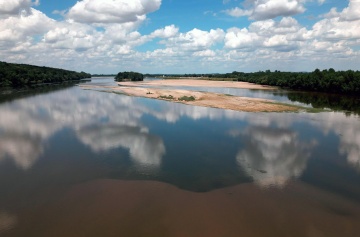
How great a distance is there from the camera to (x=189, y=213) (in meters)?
13.4

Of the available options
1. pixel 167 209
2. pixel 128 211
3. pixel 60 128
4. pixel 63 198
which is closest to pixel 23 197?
pixel 63 198

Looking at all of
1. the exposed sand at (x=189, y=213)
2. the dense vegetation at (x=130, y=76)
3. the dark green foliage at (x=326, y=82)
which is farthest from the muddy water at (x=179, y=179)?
the dense vegetation at (x=130, y=76)

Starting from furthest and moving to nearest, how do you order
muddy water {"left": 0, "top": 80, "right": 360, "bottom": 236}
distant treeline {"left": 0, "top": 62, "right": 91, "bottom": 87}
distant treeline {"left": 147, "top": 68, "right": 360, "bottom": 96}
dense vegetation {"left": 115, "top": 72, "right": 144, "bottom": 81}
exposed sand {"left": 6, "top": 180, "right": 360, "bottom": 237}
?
dense vegetation {"left": 115, "top": 72, "right": 144, "bottom": 81}
distant treeline {"left": 0, "top": 62, "right": 91, "bottom": 87}
distant treeline {"left": 147, "top": 68, "right": 360, "bottom": 96}
muddy water {"left": 0, "top": 80, "right": 360, "bottom": 236}
exposed sand {"left": 6, "top": 180, "right": 360, "bottom": 237}

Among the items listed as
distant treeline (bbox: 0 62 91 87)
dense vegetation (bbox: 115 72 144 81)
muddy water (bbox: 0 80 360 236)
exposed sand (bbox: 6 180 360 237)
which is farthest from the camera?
dense vegetation (bbox: 115 72 144 81)

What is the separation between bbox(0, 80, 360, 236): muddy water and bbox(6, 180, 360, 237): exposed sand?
47 millimetres

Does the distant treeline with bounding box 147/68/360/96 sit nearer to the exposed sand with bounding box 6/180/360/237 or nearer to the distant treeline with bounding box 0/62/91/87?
the exposed sand with bounding box 6/180/360/237

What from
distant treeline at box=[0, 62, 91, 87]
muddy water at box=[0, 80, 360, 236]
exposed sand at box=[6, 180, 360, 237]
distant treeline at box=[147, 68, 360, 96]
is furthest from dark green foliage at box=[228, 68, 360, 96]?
distant treeline at box=[0, 62, 91, 87]

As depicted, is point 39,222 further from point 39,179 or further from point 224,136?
point 224,136

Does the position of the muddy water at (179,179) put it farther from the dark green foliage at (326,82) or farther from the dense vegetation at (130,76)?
the dense vegetation at (130,76)

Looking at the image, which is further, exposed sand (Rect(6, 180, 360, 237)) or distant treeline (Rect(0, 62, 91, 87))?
distant treeline (Rect(0, 62, 91, 87))

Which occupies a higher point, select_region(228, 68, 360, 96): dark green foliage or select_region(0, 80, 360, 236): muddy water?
select_region(228, 68, 360, 96): dark green foliage

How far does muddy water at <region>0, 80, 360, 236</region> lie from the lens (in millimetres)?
12578

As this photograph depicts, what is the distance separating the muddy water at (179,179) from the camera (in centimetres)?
1258

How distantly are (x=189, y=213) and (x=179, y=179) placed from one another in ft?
12.2
